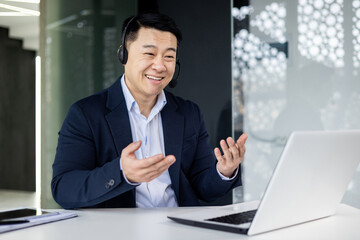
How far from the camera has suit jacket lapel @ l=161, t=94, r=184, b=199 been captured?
185 centimetres

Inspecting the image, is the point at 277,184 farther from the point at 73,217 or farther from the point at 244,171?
the point at 244,171

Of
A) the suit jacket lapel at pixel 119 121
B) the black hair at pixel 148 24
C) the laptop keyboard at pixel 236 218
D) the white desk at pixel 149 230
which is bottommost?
the white desk at pixel 149 230

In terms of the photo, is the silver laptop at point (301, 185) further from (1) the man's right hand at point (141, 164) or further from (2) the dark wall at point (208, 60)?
(2) the dark wall at point (208, 60)

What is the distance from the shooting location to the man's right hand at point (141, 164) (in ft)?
4.11

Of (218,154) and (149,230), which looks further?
(218,154)

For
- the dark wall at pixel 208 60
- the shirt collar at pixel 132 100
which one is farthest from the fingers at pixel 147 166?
the dark wall at pixel 208 60

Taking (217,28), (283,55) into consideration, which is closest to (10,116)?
(217,28)

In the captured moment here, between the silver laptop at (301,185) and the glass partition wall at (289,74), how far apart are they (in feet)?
6.87

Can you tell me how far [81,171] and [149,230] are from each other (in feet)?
1.56

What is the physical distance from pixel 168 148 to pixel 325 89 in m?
1.83

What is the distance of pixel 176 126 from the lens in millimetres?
1957

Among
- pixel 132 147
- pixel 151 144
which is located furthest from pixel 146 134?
pixel 132 147

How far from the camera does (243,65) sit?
363 centimetres

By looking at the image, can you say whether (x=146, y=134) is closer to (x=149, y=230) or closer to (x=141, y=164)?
(x=141, y=164)
